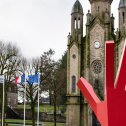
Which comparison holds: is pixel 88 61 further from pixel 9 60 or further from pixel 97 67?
pixel 9 60

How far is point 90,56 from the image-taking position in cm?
4138

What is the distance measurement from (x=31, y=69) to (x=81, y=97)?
846cm

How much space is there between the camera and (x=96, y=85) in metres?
40.5

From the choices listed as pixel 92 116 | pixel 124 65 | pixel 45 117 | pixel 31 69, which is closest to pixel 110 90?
pixel 124 65

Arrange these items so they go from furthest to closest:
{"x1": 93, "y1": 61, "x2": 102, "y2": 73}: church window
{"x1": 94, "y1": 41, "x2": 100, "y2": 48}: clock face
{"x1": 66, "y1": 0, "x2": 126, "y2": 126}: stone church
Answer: {"x1": 94, "y1": 41, "x2": 100, "y2": 48}: clock face, {"x1": 93, "y1": 61, "x2": 102, "y2": 73}: church window, {"x1": 66, "y1": 0, "x2": 126, "y2": 126}: stone church

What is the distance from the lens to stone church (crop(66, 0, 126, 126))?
40312mm

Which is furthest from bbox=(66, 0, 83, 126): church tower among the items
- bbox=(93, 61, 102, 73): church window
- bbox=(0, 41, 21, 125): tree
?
bbox=(0, 41, 21, 125): tree

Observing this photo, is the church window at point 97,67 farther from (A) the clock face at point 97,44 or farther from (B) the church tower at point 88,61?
(A) the clock face at point 97,44

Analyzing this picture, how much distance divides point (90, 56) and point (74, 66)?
8.58ft

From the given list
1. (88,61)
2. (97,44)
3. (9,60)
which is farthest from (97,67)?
(9,60)

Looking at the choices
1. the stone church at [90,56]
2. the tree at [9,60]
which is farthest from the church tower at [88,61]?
the tree at [9,60]

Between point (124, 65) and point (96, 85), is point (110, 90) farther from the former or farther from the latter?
point (96, 85)

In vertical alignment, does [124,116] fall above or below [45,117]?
above

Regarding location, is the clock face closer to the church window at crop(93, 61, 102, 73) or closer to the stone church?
the stone church
